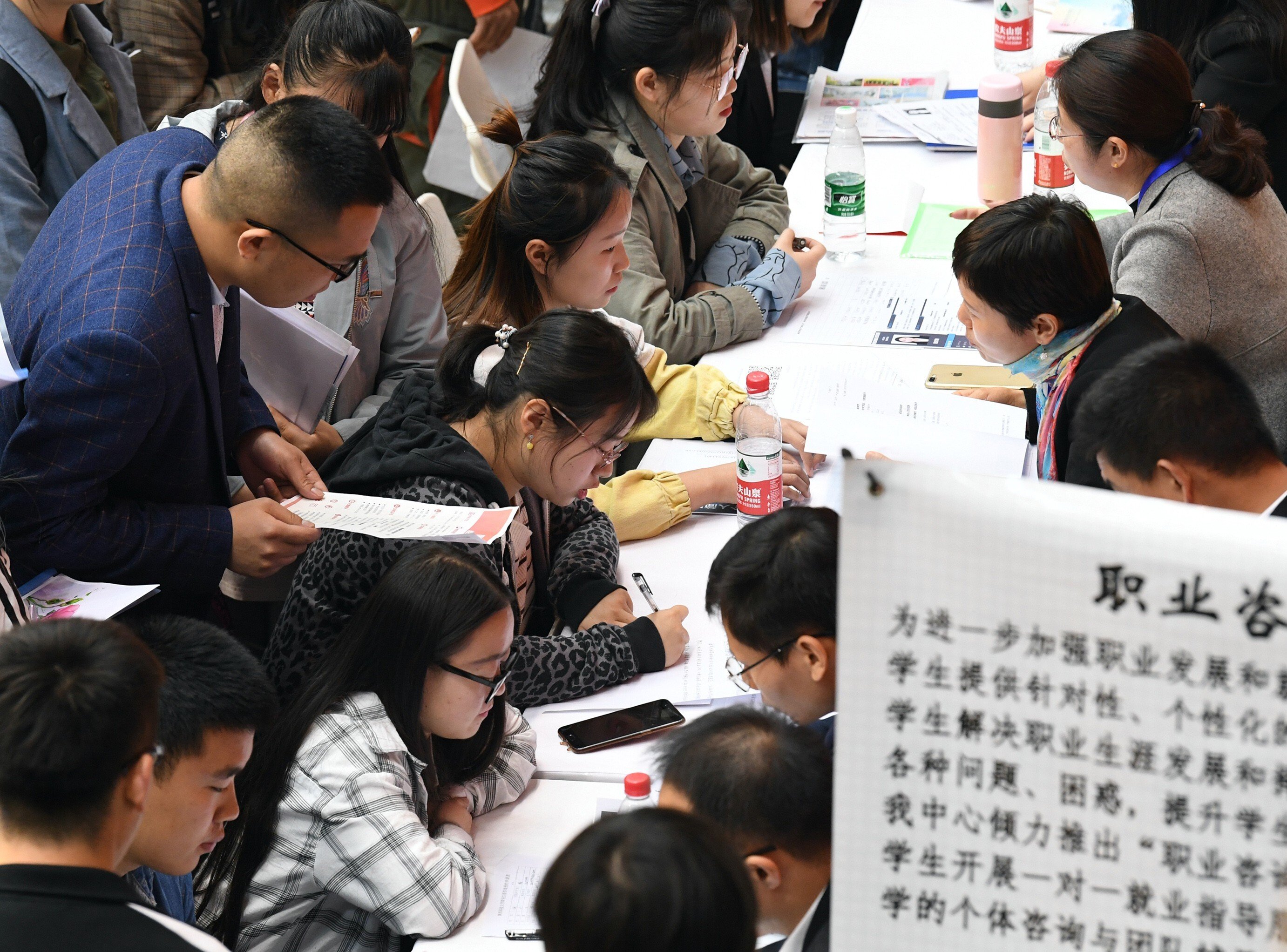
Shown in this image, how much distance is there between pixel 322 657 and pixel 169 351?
18.1 inches

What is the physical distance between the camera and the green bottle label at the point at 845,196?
294cm

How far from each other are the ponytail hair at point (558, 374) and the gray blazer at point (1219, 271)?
0.97 m

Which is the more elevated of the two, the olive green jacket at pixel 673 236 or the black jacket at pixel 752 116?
the olive green jacket at pixel 673 236

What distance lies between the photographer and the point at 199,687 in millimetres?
1386

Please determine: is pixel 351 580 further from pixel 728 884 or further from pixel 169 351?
pixel 728 884

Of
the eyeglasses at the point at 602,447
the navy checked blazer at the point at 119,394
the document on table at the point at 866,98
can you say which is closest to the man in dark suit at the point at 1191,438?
the eyeglasses at the point at 602,447

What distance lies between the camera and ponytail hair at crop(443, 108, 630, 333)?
2291 millimetres

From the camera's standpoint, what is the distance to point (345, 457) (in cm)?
206

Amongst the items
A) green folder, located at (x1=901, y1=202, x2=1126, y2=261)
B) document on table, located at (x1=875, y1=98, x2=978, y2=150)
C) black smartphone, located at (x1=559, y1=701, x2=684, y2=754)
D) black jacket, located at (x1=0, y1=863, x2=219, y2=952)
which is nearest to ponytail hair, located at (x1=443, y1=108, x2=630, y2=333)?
black smartphone, located at (x1=559, y1=701, x2=684, y2=754)

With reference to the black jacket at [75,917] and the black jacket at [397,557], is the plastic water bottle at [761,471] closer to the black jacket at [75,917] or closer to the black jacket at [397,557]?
the black jacket at [397,557]

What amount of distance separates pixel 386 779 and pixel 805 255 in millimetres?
1689

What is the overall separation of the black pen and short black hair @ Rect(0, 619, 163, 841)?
998 mm

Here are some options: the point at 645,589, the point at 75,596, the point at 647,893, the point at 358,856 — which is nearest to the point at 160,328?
the point at 75,596

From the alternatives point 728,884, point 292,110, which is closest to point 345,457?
point 292,110
